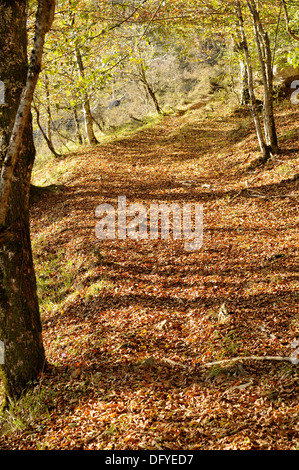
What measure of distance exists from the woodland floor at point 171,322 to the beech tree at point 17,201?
53cm

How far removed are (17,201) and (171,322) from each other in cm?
327

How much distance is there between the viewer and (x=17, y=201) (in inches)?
168

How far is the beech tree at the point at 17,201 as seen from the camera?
3.80 metres

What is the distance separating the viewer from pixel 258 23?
36.2 ft

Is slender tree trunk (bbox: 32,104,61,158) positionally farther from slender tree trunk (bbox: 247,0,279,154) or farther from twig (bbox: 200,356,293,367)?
twig (bbox: 200,356,293,367)

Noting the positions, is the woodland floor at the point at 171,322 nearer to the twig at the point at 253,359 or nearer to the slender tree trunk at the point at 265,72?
the twig at the point at 253,359

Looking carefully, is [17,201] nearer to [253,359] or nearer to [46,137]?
[253,359]

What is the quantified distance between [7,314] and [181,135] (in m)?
17.1

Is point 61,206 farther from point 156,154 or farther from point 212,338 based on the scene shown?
point 212,338

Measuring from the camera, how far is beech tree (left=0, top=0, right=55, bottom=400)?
3.80m

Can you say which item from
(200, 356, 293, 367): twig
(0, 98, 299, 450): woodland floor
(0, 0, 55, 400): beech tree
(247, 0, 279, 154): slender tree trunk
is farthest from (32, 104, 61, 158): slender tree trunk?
(200, 356, 293, 367): twig

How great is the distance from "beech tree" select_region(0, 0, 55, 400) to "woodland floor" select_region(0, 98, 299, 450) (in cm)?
53

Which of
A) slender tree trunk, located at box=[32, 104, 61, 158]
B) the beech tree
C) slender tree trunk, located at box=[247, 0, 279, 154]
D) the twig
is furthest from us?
slender tree trunk, located at box=[32, 104, 61, 158]
